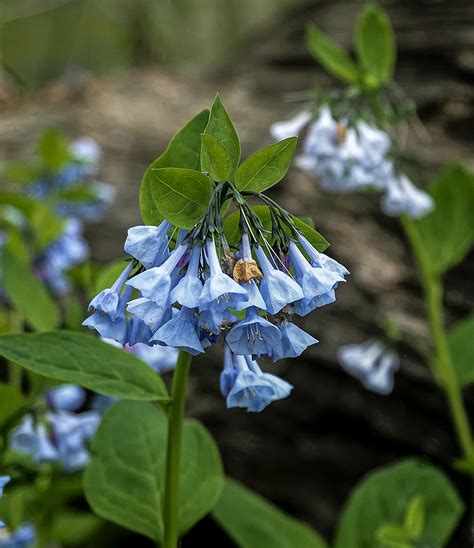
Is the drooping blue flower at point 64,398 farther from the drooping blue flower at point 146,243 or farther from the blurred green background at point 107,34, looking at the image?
the blurred green background at point 107,34

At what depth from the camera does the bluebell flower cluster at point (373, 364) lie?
1.93m

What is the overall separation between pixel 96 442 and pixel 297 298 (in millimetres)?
585

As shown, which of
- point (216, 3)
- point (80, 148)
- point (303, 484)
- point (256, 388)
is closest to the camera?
point (256, 388)

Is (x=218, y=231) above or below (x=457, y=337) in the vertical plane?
above

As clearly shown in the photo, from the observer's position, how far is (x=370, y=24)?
1.78 m

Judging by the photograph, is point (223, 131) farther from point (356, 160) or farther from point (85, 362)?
point (356, 160)

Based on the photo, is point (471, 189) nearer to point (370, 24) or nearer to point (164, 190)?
point (370, 24)

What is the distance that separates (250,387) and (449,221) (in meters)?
1.24

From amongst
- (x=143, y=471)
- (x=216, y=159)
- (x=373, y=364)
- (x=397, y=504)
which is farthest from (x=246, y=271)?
(x=373, y=364)

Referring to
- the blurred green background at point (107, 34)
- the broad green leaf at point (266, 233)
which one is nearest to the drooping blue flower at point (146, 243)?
the broad green leaf at point (266, 233)

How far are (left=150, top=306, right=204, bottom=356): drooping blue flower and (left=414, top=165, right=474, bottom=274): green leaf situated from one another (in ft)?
4.11

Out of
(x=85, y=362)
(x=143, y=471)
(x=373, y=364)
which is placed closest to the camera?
(x=85, y=362)

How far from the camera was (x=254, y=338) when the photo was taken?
82 cm

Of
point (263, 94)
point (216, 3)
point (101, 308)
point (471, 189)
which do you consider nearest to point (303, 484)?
point (471, 189)
